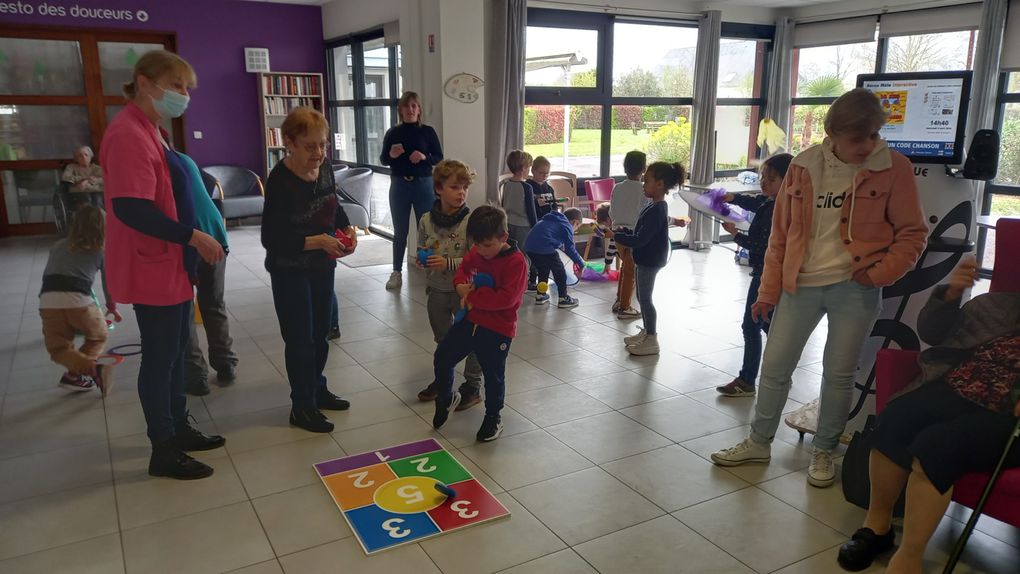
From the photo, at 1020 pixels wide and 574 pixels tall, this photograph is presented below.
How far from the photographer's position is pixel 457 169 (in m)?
3.43

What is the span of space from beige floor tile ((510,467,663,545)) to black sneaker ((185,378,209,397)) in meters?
1.87

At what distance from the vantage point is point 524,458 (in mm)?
3121

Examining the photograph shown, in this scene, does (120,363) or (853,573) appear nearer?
(853,573)

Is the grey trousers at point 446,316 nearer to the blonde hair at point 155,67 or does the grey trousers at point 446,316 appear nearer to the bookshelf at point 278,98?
the blonde hair at point 155,67

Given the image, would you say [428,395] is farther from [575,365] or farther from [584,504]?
[584,504]

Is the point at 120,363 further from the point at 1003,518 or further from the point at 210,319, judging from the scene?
the point at 1003,518

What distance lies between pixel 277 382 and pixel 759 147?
6.84m

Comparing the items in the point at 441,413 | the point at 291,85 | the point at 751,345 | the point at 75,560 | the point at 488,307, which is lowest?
the point at 75,560

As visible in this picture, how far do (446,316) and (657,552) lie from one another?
5.32 feet

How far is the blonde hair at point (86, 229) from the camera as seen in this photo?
3775 mm

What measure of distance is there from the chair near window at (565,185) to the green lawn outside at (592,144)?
1.00ft

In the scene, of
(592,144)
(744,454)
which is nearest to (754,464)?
(744,454)

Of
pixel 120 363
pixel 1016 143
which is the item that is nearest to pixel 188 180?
pixel 120 363

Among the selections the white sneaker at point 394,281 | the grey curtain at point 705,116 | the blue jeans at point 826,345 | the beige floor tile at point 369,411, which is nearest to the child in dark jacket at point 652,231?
the blue jeans at point 826,345
